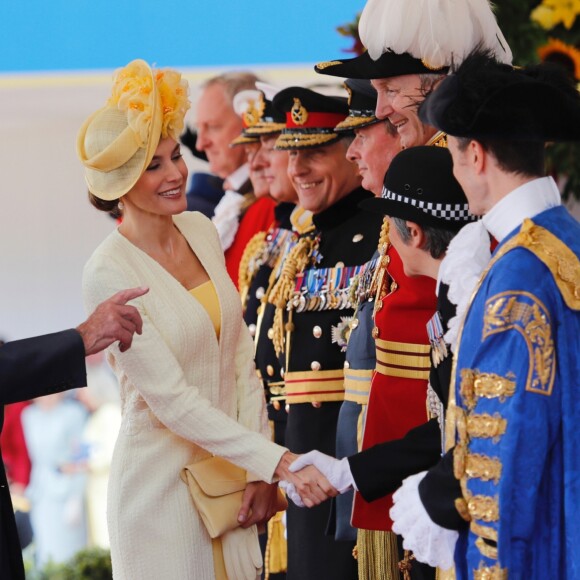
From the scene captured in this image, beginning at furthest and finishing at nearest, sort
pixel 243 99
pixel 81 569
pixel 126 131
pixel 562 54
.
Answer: pixel 81 569 < pixel 243 99 < pixel 562 54 < pixel 126 131

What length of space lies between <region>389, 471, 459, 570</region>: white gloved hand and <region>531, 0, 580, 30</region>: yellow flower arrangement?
2.78m

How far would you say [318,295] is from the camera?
3770 mm

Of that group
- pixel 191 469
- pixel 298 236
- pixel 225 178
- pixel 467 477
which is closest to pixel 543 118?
pixel 467 477

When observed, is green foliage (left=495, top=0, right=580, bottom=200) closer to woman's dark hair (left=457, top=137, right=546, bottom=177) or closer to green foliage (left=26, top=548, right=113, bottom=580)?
woman's dark hair (left=457, top=137, right=546, bottom=177)

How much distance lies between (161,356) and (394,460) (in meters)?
0.64

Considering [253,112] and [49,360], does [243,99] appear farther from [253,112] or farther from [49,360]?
[49,360]

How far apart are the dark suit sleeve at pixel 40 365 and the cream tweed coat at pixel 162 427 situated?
0.26 meters

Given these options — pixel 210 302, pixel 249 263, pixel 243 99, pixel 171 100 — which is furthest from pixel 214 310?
pixel 243 99

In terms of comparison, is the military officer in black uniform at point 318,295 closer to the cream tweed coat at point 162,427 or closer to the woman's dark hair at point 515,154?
the cream tweed coat at point 162,427

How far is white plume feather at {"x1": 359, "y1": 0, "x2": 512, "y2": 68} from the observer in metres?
3.29

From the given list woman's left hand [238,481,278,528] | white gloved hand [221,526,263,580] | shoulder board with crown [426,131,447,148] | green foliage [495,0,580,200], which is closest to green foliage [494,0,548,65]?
green foliage [495,0,580,200]

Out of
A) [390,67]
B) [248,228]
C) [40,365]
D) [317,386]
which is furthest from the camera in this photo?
[248,228]

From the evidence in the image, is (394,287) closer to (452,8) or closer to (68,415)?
(452,8)

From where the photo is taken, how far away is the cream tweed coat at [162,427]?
2.98m
